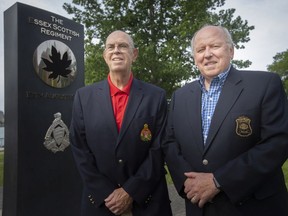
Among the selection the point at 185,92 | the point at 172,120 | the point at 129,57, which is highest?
the point at 129,57

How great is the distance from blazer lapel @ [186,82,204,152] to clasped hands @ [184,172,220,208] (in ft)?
0.72

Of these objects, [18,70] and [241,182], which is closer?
[241,182]

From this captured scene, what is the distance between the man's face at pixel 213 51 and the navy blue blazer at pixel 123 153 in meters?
0.64

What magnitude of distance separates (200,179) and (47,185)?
2.74 metres

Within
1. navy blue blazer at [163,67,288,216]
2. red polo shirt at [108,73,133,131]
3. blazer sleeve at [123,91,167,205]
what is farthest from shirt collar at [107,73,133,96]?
navy blue blazer at [163,67,288,216]

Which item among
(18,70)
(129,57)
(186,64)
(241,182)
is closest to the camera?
(241,182)

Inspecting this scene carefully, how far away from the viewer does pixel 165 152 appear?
9.07ft

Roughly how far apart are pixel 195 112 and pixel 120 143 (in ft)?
2.44

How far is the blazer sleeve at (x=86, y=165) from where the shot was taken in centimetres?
265

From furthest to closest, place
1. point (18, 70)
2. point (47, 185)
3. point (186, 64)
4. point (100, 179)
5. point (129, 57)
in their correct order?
1. point (186, 64)
2. point (47, 185)
3. point (18, 70)
4. point (129, 57)
5. point (100, 179)

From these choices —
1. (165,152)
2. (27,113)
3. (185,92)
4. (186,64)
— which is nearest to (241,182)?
Answer: (165,152)

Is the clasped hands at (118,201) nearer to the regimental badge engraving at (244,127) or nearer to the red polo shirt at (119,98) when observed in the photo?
the red polo shirt at (119,98)

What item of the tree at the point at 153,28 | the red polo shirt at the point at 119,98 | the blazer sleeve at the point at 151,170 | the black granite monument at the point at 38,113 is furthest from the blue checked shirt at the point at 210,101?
the tree at the point at 153,28

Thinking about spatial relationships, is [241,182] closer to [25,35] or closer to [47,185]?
[47,185]
